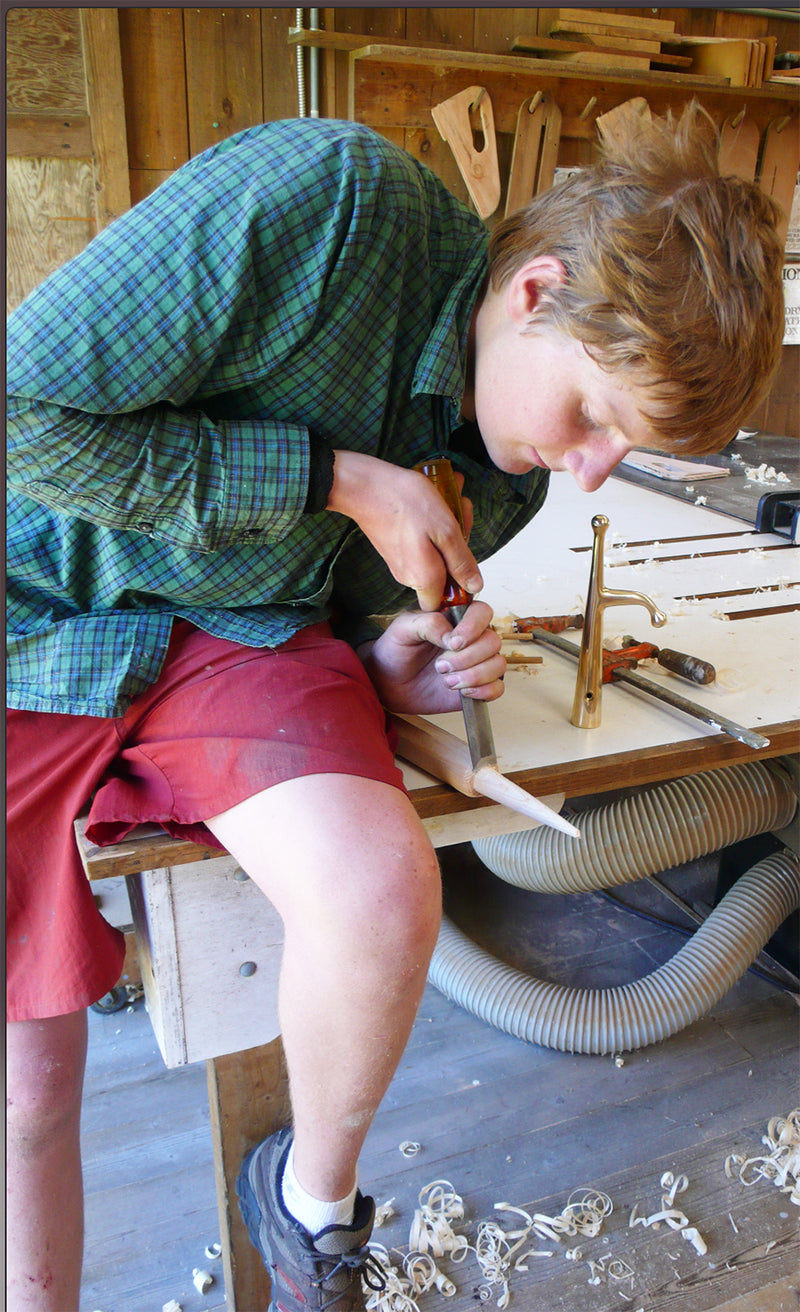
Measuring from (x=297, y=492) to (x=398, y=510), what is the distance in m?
0.09

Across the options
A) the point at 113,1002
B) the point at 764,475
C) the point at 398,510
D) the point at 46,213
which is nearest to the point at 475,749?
the point at 398,510

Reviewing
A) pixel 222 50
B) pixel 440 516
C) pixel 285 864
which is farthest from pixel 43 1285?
pixel 222 50

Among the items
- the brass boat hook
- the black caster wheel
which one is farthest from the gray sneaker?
the black caster wheel

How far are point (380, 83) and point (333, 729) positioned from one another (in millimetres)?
2417

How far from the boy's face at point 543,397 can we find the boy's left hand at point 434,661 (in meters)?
0.16

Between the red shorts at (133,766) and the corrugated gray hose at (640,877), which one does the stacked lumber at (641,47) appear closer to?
the corrugated gray hose at (640,877)

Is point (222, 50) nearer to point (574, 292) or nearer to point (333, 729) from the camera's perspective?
point (574, 292)

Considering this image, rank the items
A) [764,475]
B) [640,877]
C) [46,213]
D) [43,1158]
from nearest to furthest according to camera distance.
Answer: [43,1158] < [640,877] < [764,475] < [46,213]

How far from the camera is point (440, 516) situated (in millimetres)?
823

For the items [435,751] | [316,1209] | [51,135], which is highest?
[51,135]

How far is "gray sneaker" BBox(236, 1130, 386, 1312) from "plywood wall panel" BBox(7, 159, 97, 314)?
7.39ft

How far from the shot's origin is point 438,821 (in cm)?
96

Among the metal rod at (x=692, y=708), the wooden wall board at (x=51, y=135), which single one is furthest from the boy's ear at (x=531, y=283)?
the wooden wall board at (x=51, y=135)

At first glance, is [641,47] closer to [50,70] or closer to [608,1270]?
[50,70]
